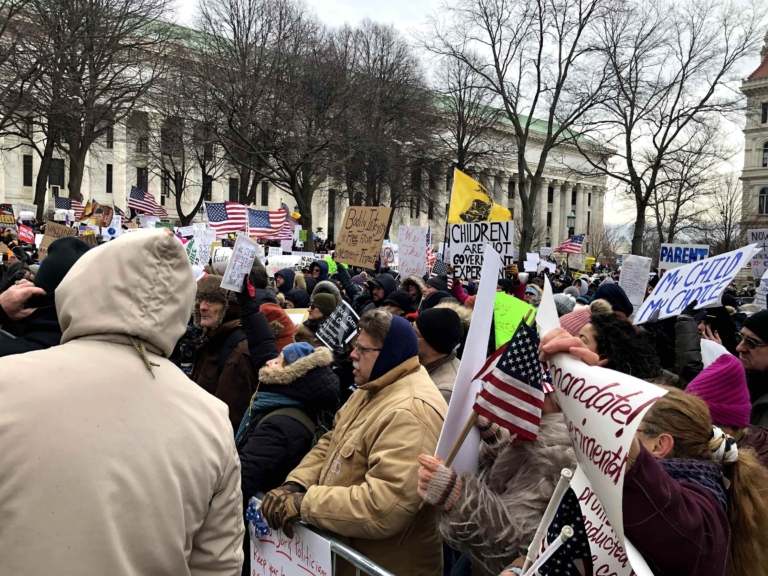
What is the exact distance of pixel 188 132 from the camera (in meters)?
30.9

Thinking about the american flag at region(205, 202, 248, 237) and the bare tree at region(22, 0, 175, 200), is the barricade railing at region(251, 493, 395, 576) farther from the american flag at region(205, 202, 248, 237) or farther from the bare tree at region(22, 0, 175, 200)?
the bare tree at region(22, 0, 175, 200)

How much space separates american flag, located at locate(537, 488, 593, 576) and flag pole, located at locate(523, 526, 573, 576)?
0.08ft

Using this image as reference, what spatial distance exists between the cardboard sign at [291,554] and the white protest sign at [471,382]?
688 mm

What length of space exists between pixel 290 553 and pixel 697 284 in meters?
4.12

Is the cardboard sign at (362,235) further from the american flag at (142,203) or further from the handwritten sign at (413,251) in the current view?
the american flag at (142,203)

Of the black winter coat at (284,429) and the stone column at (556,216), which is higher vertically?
the stone column at (556,216)

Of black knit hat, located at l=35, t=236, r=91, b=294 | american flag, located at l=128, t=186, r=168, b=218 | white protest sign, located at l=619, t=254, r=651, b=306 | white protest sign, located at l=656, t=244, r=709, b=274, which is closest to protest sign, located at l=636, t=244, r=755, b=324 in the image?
white protest sign, located at l=619, t=254, r=651, b=306

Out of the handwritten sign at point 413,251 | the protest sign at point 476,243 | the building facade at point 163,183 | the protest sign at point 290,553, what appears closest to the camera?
the protest sign at point 290,553

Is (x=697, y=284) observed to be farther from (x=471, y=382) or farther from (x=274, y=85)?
(x=274, y=85)

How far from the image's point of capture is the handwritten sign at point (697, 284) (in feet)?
16.9

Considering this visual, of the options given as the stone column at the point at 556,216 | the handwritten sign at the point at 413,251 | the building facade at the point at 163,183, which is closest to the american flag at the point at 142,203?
the building facade at the point at 163,183

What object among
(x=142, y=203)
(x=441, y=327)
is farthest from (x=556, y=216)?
(x=441, y=327)

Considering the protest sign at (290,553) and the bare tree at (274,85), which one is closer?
the protest sign at (290,553)

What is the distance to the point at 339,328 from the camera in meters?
5.28
